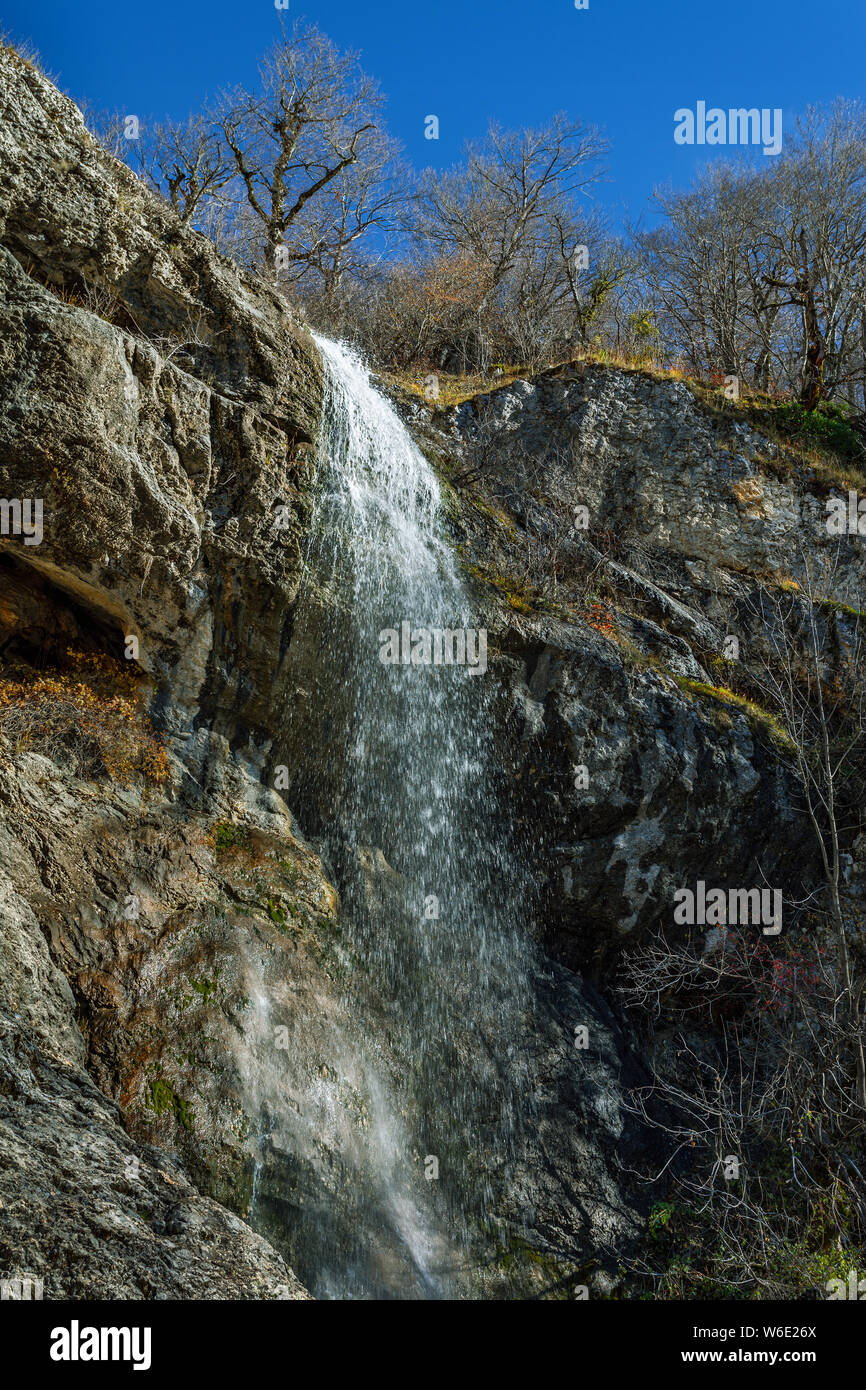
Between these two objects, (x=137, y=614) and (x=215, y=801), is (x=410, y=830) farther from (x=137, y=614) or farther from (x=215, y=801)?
(x=137, y=614)

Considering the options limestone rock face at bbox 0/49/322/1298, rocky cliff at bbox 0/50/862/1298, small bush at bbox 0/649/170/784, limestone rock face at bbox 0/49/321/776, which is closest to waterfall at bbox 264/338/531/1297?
rocky cliff at bbox 0/50/862/1298

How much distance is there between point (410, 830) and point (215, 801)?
2.21 meters

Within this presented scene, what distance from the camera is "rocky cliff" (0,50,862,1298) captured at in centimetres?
522

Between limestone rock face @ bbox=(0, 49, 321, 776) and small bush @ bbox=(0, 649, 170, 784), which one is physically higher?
limestone rock face @ bbox=(0, 49, 321, 776)

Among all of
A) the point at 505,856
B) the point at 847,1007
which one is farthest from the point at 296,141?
the point at 847,1007

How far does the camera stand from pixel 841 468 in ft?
53.6

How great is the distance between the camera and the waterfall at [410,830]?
7871mm

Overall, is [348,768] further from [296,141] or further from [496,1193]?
[296,141]

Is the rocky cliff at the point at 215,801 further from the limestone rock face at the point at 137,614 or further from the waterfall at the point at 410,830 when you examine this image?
the waterfall at the point at 410,830

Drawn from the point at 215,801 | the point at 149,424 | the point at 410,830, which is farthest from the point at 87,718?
the point at 410,830

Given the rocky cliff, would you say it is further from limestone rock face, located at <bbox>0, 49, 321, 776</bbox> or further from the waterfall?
the waterfall

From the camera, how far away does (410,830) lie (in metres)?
9.55

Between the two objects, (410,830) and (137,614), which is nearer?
(137,614)

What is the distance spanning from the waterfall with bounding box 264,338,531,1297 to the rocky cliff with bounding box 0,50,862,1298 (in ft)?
0.48
